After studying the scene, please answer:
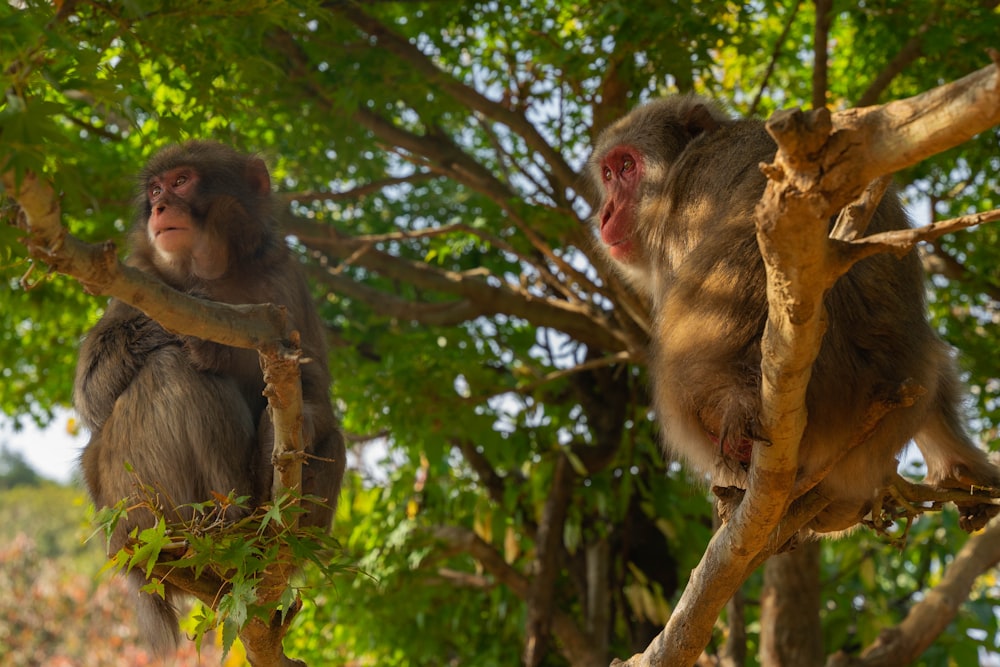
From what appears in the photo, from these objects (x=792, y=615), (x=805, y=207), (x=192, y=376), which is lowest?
(x=792, y=615)

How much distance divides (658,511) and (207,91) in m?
4.13

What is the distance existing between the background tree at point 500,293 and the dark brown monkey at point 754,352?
1542mm

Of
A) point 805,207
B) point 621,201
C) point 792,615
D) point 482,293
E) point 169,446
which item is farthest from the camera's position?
point 482,293

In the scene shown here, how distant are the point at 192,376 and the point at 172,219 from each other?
67cm

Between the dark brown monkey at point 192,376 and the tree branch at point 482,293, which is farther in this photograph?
the tree branch at point 482,293

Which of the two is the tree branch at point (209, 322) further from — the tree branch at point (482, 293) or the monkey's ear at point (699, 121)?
the tree branch at point (482, 293)

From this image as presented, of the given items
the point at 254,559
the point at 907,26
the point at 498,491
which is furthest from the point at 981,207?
the point at 254,559

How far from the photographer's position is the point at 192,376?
13.4 feet

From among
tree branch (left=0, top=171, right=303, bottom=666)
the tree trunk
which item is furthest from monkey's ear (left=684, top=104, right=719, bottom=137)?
the tree trunk

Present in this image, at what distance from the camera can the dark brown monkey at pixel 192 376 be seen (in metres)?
4.02

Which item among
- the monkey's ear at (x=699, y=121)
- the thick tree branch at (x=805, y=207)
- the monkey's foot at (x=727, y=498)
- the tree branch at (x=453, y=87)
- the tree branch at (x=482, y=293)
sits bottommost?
the monkey's foot at (x=727, y=498)

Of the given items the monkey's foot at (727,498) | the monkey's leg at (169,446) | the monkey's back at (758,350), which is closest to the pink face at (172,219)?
the monkey's leg at (169,446)

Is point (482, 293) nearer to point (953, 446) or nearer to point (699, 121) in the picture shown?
point (699, 121)

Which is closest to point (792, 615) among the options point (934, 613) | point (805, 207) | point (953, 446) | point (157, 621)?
point (934, 613)
